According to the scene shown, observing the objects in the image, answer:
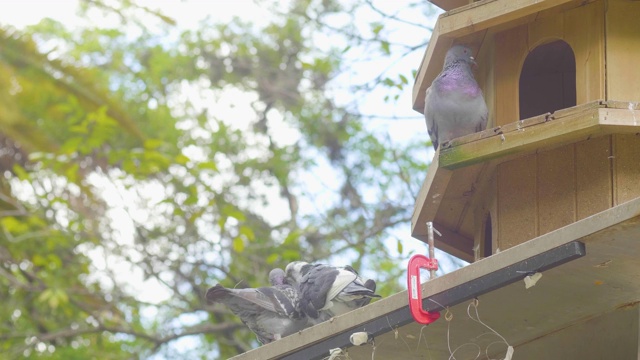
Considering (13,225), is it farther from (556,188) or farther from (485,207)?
(556,188)

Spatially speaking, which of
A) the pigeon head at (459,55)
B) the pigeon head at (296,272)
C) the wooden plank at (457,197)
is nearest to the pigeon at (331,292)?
the pigeon head at (296,272)

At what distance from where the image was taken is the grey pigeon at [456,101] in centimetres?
548

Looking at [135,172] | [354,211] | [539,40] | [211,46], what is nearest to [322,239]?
[354,211]

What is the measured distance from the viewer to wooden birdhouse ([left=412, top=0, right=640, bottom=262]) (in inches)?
193

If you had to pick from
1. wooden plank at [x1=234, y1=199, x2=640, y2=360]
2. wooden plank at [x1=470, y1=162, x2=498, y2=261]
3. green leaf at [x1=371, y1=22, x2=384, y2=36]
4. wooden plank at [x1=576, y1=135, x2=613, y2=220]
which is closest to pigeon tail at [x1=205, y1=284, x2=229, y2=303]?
wooden plank at [x1=234, y1=199, x2=640, y2=360]

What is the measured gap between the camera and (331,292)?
18.1 ft

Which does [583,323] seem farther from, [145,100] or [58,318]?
[145,100]

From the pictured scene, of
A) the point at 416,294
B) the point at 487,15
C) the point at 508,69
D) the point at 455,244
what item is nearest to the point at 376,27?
the point at 455,244

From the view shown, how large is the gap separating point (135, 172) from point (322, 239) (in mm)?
2223

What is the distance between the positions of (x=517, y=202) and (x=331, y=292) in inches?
38.7

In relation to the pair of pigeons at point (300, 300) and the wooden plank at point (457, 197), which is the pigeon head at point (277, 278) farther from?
the wooden plank at point (457, 197)

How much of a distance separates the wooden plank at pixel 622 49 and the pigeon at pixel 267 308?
1.85 metres

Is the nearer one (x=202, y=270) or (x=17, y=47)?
(x=17, y=47)

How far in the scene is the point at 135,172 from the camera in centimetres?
1089
